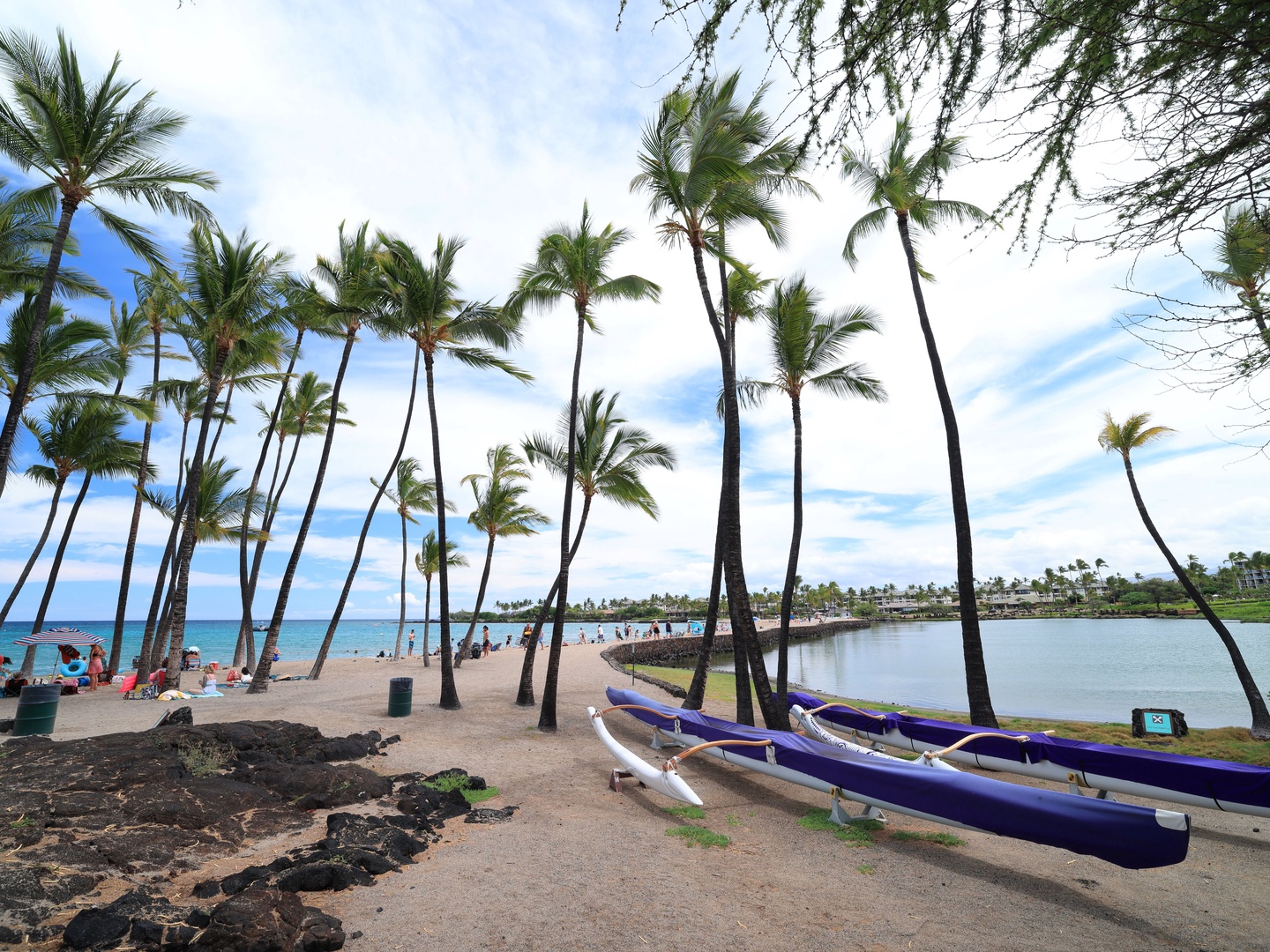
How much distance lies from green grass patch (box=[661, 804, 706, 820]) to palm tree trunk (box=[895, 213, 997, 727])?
543 cm

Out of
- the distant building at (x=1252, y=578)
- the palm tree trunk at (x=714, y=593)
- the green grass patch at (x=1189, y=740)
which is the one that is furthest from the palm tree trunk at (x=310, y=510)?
the distant building at (x=1252, y=578)

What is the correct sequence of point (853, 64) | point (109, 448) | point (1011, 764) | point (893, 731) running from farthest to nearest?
point (109, 448) → point (893, 731) → point (1011, 764) → point (853, 64)

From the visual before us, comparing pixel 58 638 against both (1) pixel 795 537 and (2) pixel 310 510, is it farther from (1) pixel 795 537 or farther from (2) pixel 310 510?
(1) pixel 795 537

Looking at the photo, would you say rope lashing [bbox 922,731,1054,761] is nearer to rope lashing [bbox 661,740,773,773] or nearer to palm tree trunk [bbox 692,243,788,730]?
rope lashing [bbox 661,740,773,773]

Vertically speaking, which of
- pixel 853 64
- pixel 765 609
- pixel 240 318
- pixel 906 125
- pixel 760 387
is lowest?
pixel 765 609

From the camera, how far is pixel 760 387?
14.3 metres

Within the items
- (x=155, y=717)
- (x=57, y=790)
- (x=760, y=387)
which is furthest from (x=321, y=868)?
(x=760, y=387)

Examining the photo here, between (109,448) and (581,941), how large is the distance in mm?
21642

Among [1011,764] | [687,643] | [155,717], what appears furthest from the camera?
[687,643]

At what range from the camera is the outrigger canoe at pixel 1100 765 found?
18.6 ft

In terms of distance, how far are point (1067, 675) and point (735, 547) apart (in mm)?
24381

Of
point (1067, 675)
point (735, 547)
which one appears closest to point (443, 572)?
point (735, 547)

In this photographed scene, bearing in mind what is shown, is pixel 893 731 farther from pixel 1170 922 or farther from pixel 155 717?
pixel 155 717

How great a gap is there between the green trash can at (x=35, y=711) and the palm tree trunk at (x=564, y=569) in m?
7.76
